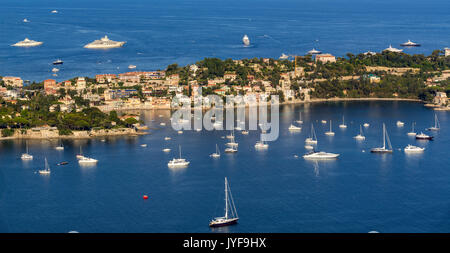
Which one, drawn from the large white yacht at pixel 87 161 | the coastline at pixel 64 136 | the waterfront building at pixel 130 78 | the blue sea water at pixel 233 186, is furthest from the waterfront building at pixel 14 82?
the large white yacht at pixel 87 161

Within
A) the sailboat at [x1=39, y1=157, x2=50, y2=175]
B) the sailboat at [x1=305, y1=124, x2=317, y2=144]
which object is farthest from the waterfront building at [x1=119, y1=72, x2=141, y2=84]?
the sailboat at [x1=39, y1=157, x2=50, y2=175]

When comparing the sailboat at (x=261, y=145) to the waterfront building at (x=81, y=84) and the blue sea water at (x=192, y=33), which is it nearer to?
the waterfront building at (x=81, y=84)

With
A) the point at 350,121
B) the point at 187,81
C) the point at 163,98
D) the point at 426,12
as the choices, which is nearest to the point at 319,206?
the point at 350,121

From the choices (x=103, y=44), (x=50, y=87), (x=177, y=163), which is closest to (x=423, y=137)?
(x=177, y=163)

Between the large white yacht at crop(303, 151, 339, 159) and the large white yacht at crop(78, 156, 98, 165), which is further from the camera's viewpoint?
the large white yacht at crop(303, 151, 339, 159)

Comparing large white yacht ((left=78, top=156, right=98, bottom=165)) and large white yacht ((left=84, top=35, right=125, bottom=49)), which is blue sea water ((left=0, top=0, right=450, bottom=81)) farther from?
large white yacht ((left=78, top=156, right=98, bottom=165))

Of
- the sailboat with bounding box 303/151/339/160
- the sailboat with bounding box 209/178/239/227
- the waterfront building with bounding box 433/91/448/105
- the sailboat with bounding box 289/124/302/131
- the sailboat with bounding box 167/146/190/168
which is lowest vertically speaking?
the sailboat with bounding box 209/178/239/227
